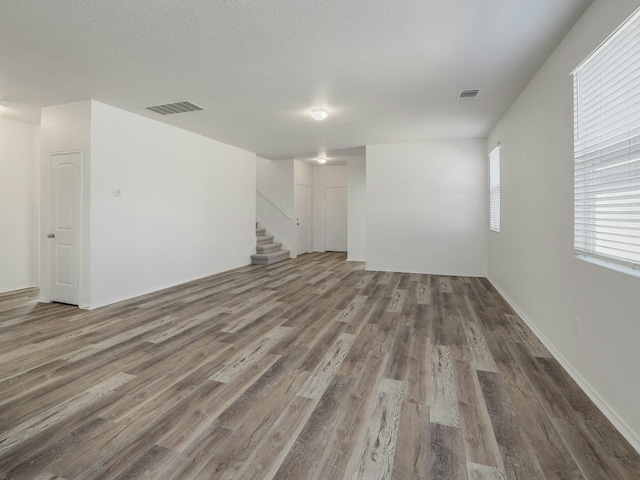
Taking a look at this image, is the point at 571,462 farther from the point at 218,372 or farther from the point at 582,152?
the point at 218,372

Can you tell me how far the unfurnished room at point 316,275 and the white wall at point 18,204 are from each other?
0.03 m

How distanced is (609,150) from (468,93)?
228cm

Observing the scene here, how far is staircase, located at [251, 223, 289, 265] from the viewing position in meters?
7.97

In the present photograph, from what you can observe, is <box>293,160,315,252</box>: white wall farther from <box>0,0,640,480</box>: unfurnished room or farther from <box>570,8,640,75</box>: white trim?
<box>570,8,640,75</box>: white trim

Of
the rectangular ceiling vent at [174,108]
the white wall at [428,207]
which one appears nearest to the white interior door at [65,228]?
the rectangular ceiling vent at [174,108]

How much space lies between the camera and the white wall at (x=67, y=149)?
14.2 ft

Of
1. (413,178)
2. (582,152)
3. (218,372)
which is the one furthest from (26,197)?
(582,152)

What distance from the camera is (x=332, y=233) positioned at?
10617mm

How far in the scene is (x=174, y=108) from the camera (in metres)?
4.57

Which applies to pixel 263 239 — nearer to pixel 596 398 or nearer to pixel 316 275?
pixel 316 275

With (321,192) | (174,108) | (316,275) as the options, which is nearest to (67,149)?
(174,108)

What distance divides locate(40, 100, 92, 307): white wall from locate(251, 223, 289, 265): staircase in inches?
156

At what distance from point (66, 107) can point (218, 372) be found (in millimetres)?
4197

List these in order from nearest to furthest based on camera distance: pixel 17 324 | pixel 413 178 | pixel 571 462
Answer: pixel 571 462 → pixel 17 324 → pixel 413 178
